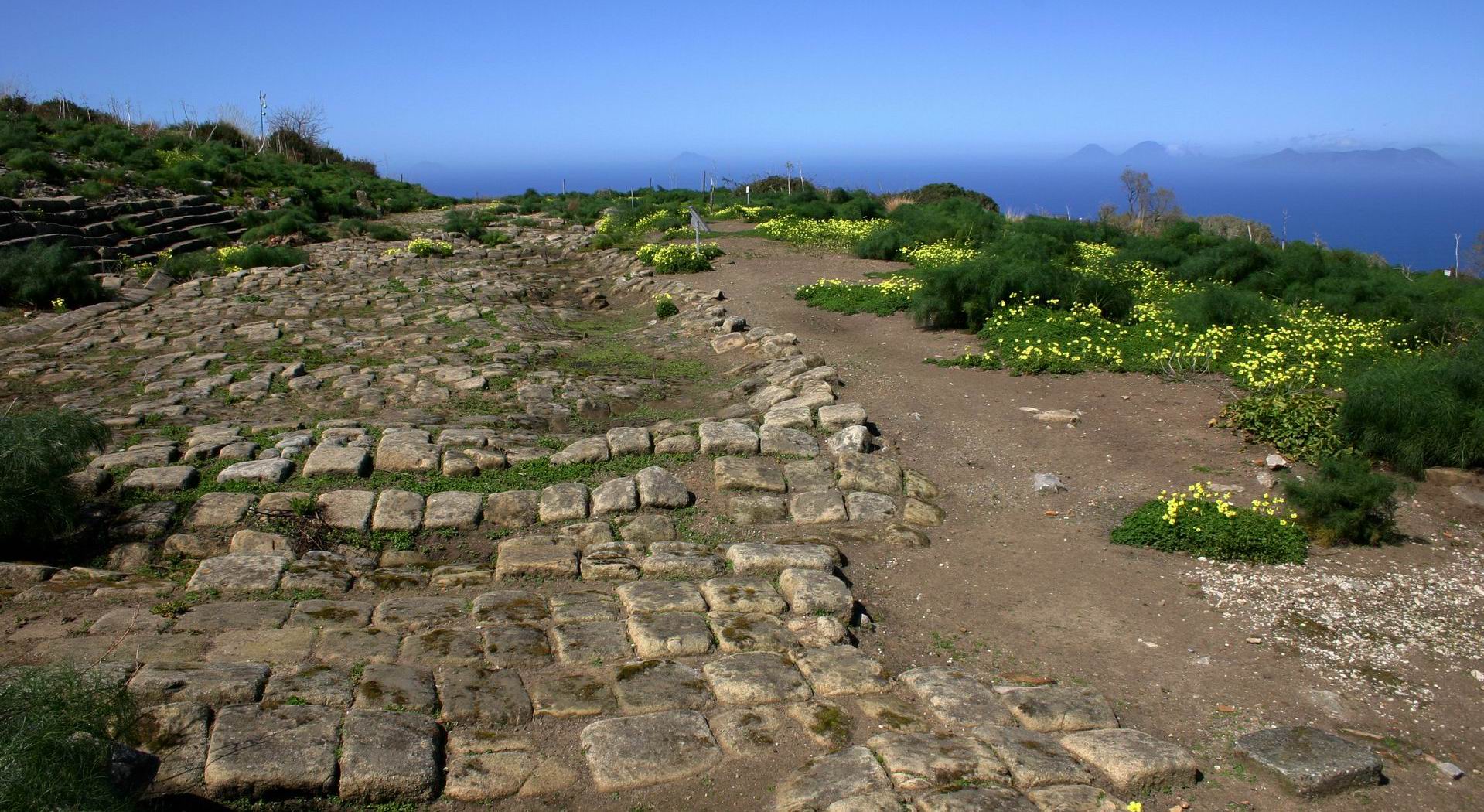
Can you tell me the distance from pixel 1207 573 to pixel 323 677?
5.45 meters

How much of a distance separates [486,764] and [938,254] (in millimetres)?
14416

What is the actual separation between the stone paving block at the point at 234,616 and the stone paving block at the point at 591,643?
5.23 ft

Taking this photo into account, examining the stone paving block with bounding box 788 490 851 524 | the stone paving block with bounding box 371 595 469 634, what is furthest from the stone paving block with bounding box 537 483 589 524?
the stone paving block with bounding box 788 490 851 524

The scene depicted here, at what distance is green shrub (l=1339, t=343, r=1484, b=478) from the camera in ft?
24.1

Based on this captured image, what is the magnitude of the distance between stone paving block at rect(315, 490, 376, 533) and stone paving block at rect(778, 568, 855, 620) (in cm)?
313

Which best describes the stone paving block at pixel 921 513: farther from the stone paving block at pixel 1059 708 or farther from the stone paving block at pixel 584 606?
the stone paving block at pixel 584 606

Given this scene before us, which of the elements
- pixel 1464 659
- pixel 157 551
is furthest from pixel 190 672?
pixel 1464 659

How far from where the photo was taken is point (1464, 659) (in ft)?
16.8

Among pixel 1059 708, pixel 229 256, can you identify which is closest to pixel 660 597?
pixel 1059 708

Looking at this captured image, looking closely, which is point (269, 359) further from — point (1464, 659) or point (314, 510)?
point (1464, 659)

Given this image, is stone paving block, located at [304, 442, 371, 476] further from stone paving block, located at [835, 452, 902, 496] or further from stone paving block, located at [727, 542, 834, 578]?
stone paving block, located at [835, 452, 902, 496]

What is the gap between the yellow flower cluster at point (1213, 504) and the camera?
21.5 ft

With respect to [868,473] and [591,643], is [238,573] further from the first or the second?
[868,473]

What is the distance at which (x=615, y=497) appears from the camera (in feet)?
23.6
